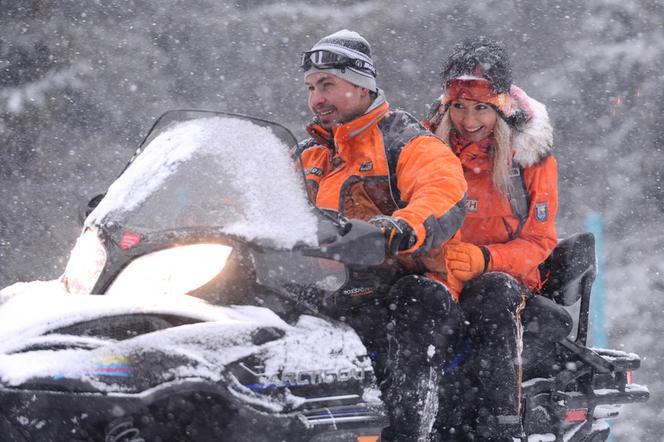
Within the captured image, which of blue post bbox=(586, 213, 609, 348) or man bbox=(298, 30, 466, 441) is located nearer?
man bbox=(298, 30, 466, 441)

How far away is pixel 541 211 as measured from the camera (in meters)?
3.35

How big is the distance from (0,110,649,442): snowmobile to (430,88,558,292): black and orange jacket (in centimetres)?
115

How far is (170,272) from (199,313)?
6.7 inches

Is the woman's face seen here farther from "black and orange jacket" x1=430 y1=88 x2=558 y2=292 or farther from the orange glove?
the orange glove

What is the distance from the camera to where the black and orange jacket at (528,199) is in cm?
334

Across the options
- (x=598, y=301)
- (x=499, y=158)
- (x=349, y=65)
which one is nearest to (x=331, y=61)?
(x=349, y=65)

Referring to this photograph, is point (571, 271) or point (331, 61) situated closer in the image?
point (331, 61)

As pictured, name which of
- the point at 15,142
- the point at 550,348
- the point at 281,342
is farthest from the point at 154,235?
the point at 15,142

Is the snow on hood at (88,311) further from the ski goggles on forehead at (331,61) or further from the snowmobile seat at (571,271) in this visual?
the snowmobile seat at (571,271)

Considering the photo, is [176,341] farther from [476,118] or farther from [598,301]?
[598,301]

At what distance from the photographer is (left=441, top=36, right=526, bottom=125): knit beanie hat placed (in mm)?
3383

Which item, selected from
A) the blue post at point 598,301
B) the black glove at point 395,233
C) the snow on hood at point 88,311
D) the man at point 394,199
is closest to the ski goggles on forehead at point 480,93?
the man at point 394,199

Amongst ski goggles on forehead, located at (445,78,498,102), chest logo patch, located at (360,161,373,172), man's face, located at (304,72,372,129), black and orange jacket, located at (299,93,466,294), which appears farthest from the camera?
ski goggles on forehead, located at (445,78,498,102)

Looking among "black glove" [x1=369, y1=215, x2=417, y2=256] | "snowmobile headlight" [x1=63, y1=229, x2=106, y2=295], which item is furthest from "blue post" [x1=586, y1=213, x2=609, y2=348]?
"snowmobile headlight" [x1=63, y1=229, x2=106, y2=295]
